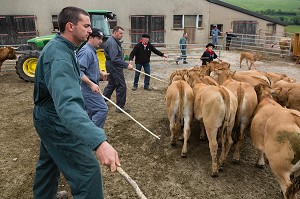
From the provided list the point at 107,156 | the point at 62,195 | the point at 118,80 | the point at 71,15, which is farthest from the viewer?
the point at 118,80

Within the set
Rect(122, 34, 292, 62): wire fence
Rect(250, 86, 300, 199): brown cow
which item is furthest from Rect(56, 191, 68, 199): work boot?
Rect(122, 34, 292, 62): wire fence

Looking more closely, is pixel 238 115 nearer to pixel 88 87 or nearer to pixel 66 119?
pixel 88 87

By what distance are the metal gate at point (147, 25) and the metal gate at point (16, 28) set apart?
23.4 ft

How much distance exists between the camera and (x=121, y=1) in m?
19.3

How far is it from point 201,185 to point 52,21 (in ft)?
58.6

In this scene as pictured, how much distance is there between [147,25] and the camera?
20328 millimetres

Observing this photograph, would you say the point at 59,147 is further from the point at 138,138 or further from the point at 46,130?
the point at 138,138

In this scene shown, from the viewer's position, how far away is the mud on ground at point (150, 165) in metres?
3.96

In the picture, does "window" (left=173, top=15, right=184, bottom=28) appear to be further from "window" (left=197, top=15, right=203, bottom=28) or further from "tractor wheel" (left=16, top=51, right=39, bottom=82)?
"tractor wheel" (left=16, top=51, right=39, bottom=82)

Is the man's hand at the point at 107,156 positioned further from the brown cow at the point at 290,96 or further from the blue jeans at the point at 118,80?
the blue jeans at the point at 118,80

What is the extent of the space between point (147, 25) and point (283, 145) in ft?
59.6

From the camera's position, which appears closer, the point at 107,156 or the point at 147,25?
the point at 107,156

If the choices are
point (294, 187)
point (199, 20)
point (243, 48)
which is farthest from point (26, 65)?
point (243, 48)

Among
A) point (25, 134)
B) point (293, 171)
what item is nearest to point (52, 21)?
point (25, 134)
